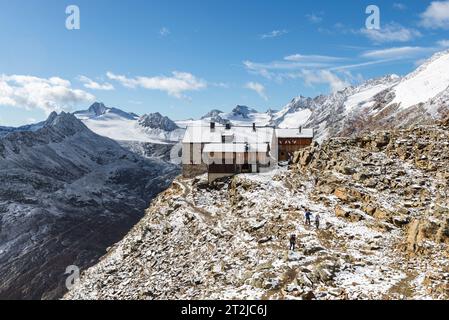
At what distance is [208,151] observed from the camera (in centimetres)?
6400

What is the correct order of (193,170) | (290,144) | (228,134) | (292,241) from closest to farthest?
(292,241)
(193,170)
(228,134)
(290,144)

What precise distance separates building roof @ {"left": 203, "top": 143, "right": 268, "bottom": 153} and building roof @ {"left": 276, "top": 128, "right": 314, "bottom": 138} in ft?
36.9

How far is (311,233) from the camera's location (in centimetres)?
3738

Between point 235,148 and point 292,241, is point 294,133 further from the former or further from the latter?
point 292,241

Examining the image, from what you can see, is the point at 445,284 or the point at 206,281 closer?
the point at 445,284

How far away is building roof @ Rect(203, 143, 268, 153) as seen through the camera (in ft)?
211

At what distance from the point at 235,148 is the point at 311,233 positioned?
30.1m

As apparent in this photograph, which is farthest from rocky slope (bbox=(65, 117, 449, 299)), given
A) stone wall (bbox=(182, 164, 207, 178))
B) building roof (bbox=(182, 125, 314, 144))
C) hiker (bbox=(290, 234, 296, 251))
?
building roof (bbox=(182, 125, 314, 144))

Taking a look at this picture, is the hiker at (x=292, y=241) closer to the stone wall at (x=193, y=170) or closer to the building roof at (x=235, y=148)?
the building roof at (x=235, y=148)

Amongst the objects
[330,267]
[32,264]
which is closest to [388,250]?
[330,267]

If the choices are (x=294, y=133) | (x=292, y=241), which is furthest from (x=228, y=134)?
(x=292, y=241)
